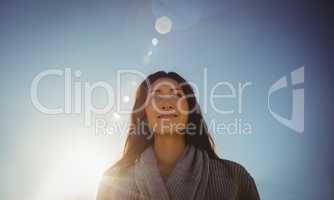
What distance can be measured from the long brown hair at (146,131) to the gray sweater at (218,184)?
0.16 feet

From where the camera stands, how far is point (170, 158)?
1.57 metres

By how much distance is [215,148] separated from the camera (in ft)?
5.48

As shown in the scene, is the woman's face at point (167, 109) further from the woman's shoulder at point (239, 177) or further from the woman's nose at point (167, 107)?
the woman's shoulder at point (239, 177)

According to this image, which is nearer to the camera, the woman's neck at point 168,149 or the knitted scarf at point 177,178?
the knitted scarf at point 177,178

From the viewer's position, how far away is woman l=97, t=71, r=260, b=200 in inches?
58.9

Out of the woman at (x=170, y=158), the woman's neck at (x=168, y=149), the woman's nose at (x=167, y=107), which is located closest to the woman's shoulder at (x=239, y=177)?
the woman at (x=170, y=158)

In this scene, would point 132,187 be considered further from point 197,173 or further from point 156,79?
point 156,79

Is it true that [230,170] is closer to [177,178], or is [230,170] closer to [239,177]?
[239,177]

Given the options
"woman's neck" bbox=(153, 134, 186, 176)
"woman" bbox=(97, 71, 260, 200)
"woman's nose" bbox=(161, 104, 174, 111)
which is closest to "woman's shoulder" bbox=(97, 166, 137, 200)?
"woman" bbox=(97, 71, 260, 200)

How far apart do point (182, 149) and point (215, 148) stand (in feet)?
0.46

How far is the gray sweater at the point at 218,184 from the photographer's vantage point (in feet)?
4.97

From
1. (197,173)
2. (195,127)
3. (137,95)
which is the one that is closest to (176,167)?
(197,173)

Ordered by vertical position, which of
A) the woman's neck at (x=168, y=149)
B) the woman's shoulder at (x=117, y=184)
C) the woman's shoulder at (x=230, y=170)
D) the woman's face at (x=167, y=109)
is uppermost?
the woman's face at (x=167, y=109)

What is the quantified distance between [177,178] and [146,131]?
9.3 inches
